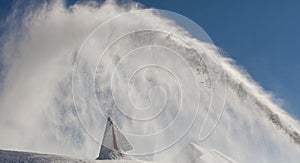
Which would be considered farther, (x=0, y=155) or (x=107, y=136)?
(x=107, y=136)

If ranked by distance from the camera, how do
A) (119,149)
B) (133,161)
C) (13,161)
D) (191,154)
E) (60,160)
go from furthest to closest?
(191,154) → (119,149) → (133,161) → (60,160) → (13,161)

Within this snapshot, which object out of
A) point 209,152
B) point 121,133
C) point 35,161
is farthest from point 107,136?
point 209,152

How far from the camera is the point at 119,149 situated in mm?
75375

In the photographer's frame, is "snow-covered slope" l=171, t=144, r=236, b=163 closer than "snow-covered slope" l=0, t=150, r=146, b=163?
No

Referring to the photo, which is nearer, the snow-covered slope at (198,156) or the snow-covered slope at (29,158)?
the snow-covered slope at (29,158)

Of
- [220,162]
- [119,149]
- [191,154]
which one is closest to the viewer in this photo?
[119,149]

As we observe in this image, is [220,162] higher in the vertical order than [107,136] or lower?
higher

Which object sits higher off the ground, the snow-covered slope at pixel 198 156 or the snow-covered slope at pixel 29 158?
the snow-covered slope at pixel 198 156

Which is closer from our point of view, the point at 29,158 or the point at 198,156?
the point at 29,158

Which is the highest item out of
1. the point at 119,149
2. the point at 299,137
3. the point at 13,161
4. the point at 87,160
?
the point at 299,137

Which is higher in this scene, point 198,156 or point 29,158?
point 198,156

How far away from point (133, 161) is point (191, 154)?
51.1m

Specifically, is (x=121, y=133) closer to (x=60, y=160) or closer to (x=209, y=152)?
(x=60, y=160)

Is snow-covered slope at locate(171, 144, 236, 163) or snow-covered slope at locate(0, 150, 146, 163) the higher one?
snow-covered slope at locate(171, 144, 236, 163)
